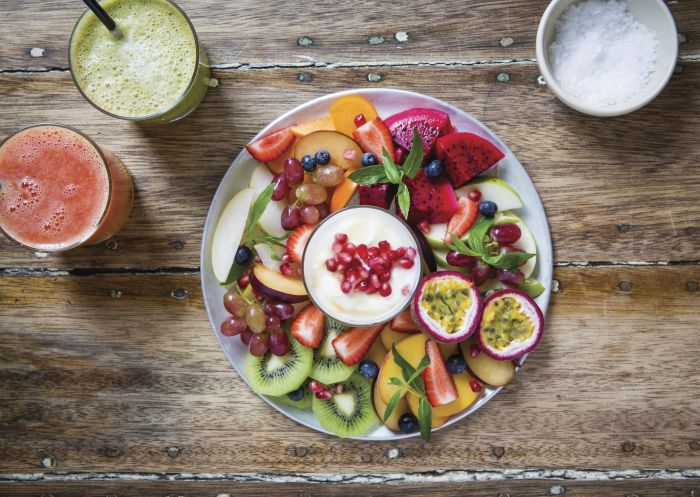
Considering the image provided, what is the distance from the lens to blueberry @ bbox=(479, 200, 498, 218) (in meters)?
1.63

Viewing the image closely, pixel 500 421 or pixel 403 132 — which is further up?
pixel 403 132

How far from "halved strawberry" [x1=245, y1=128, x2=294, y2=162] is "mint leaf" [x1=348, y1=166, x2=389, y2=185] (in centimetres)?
24

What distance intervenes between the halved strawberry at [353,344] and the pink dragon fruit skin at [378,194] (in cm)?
32

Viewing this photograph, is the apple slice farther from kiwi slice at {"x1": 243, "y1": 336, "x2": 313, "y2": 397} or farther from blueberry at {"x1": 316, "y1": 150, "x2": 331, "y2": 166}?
blueberry at {"x1": 316, "y1": 150, "x2": 331, "y2": 166}

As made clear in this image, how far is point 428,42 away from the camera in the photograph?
70.9 inches

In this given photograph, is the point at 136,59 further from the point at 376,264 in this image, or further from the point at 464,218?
the point at 464,218

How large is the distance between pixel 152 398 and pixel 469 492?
38.0 inches

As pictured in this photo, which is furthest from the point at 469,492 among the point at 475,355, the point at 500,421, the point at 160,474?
the point at 160,474

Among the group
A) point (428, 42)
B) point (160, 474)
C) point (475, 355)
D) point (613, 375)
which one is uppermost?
point (428, 42)

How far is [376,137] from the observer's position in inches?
64.7

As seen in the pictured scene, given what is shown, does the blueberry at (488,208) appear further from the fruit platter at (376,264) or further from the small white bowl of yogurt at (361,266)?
the small white bowl of yogurt at (361,266)

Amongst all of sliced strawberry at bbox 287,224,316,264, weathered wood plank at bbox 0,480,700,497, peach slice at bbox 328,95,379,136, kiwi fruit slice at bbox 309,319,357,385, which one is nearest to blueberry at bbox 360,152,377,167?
peach slice at bbox 328,95,379,136

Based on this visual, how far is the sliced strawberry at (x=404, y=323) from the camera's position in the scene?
1662 mm

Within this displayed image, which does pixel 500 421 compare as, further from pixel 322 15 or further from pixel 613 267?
→ pixel 322 15
